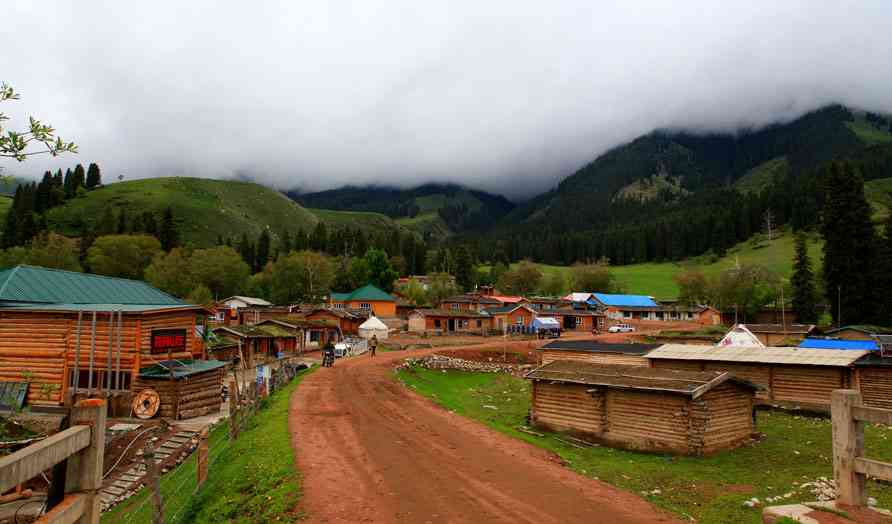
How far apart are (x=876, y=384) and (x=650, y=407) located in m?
17.7

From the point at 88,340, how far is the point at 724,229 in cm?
16764

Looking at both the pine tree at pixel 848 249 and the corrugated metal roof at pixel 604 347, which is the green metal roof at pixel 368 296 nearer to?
the corrugated metal roof at pixel 604 347

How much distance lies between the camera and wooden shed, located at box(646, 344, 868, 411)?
95.3ft

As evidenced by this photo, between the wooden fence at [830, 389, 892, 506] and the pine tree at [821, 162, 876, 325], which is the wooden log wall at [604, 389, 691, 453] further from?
the pine tree at [821, 162, 876, 325]

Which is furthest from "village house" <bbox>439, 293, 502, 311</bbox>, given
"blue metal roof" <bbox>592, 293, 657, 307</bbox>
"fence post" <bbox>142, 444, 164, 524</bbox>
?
"fence post" <bbox>142, 444, 164, 524</bbox>

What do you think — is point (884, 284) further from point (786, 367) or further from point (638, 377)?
point (638, 377)

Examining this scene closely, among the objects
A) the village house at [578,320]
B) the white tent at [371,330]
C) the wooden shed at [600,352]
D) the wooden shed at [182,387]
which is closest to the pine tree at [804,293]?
the village house at [578,320]

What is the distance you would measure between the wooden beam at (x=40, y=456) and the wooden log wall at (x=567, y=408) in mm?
21841

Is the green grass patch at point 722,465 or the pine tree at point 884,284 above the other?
the pine tree at point 884,284

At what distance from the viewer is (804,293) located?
245 feet

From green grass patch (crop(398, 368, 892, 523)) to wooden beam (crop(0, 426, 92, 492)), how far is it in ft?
46.3

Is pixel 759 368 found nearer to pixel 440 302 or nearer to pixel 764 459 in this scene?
pixel 764 459

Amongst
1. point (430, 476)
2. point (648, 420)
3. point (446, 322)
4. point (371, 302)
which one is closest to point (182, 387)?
point (430, 476)

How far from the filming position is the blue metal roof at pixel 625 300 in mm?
109562
